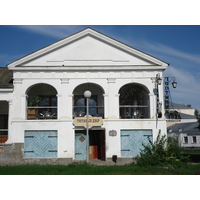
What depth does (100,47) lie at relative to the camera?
18.0 meters

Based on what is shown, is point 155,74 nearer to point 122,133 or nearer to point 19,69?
point 122,133

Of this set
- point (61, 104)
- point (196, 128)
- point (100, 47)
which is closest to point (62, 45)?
point (100, 47)

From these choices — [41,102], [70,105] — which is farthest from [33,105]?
[70,105]

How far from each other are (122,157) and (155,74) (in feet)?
20.2

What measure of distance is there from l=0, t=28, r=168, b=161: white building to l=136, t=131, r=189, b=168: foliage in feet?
3.00

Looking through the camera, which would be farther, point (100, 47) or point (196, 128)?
point (196, 128)

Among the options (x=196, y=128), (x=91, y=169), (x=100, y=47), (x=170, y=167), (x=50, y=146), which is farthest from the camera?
(x=196, y=128)

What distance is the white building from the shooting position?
16953mm

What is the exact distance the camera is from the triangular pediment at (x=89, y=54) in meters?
17.6

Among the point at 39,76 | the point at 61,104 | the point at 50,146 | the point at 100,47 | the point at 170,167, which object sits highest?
the point at 100,47

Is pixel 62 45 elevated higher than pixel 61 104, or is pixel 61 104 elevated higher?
pixel 62 45

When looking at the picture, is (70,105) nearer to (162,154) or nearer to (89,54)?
(89,54)

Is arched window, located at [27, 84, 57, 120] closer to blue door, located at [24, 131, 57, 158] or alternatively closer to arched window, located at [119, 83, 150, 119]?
blue door, located at [24, 131, 57, 158]

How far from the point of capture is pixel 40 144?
16.9 meters
